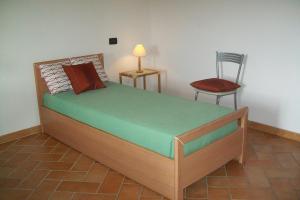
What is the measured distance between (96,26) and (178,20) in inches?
45.3

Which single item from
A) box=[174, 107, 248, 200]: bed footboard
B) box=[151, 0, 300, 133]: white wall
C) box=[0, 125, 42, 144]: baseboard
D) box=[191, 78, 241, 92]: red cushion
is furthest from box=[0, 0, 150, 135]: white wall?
box=[174, 107, 248, 200]: bed footboard

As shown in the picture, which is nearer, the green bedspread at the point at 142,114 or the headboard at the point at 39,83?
the green bedspread at the point at 142,114

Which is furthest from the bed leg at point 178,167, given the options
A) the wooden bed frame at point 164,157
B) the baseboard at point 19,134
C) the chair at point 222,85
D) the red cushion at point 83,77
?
the baseboard at point 19,134

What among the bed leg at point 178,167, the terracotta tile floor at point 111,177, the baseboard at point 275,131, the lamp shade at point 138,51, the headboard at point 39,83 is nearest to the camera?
the bed leg at point 178,167

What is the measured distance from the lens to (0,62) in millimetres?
3400

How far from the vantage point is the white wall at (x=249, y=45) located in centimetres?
340

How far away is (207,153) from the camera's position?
255cm

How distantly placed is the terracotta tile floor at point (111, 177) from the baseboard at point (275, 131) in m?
0.10

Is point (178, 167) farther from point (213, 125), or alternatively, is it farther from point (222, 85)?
point (222, 85)

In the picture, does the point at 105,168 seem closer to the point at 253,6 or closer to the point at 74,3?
the point at 74,3

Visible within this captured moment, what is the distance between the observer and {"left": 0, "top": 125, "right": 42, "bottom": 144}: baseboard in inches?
141

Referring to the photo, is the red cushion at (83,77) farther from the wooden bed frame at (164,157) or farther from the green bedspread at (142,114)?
the wooden bed frame at (164,157)

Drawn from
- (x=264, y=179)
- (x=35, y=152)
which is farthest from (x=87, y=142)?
(x=264, y=179)

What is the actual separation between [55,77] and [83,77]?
320mm
